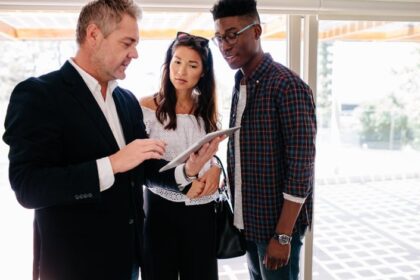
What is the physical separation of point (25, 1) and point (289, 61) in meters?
1.41

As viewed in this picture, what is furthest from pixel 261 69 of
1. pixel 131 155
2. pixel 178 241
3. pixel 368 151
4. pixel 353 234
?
pixel 368 151

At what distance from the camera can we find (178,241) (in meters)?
1.54

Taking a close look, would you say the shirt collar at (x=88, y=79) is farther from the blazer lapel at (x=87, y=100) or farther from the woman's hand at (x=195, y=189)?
the woman's hand at (x=195, y=189)

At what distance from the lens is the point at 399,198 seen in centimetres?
414

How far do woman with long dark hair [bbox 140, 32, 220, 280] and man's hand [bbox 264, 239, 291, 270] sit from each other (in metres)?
0.29

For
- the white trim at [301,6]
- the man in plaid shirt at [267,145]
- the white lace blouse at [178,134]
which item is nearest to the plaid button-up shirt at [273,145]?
the man in plaid shirt at [267,145]

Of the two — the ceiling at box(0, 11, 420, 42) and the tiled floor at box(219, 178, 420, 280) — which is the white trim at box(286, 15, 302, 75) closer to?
the ceiling at box(0, 11, 420, 42)

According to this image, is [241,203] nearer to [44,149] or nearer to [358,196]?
[44,149]

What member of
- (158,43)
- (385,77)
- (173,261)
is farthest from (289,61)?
(385,77)

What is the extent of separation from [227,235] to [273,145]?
47 cm

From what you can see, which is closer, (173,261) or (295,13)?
(173,261)

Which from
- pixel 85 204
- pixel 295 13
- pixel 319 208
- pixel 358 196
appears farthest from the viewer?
pixel 358 196

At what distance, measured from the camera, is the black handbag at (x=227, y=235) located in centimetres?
152

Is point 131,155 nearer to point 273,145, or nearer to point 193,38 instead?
point 273,145
